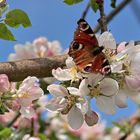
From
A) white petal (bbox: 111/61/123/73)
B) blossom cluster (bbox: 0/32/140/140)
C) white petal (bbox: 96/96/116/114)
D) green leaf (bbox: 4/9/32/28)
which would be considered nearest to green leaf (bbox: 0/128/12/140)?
blossom cluster (bbox: 0/32/140/140)

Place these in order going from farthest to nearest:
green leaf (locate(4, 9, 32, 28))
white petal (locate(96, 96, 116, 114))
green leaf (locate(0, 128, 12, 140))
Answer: green leaf (locate(0, 128, 12, 140)), green leaf (locate(4, 9, 32, 28)), white petal (locate(96, 96, 116, 114))

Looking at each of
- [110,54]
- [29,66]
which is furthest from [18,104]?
[110,54]

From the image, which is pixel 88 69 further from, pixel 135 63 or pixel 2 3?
pixel 2 3

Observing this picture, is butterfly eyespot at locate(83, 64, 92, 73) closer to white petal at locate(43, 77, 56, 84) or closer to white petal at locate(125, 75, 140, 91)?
white petal at locate(125, 75, 140, 91)

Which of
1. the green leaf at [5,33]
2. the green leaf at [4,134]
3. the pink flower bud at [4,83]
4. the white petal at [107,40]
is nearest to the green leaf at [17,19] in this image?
the green leaf at [5,33]

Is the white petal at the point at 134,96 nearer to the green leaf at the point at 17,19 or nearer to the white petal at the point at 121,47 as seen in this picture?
the white petal at the point at 121,47
